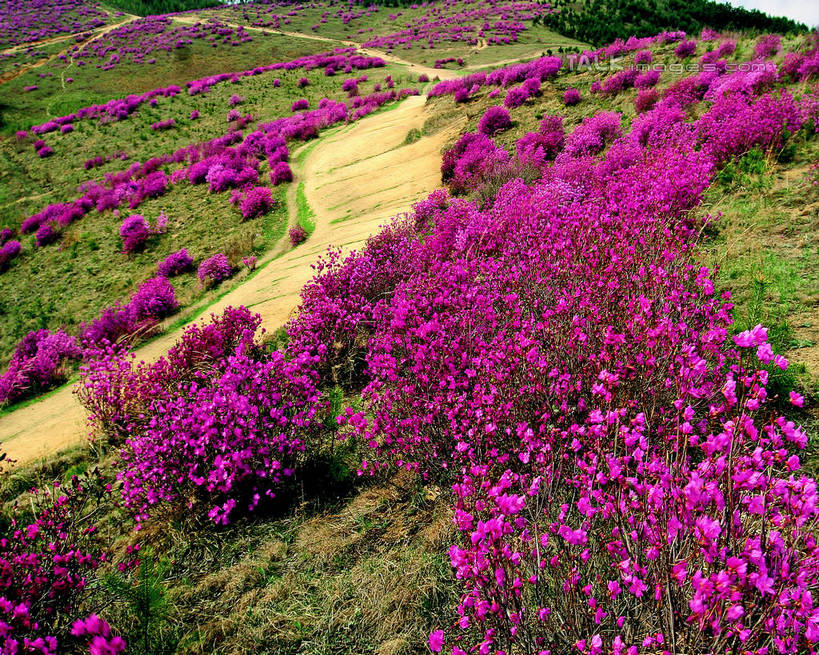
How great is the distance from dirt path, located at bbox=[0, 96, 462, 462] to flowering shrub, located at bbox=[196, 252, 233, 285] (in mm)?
1419

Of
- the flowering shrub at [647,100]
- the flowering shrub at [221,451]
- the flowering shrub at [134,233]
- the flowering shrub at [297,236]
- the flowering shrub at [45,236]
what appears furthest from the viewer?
the flowering shrub at [45,236]

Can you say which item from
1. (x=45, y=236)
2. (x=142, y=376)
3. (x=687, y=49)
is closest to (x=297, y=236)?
(x=142, y=376)

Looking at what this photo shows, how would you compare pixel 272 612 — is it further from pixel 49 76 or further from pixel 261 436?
pixel 49 76

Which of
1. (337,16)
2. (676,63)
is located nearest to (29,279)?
(676,63)

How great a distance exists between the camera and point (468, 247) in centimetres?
762

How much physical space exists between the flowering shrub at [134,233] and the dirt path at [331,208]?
276 inches

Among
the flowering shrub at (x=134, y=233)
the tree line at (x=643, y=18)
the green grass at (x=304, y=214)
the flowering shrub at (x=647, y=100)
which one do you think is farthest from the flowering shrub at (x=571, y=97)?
the tree line at (x=643, y=18)

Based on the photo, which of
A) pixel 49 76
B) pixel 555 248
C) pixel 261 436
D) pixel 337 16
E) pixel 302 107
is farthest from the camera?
pixel 337 16

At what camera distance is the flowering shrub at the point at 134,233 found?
674 inches

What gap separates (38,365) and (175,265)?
550cm

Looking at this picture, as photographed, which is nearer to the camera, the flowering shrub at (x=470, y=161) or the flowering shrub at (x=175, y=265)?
the flowering shrub at (x=470, y=161)

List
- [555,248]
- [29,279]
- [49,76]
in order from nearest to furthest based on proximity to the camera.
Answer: [555,248]
[29,279]
[49,76]

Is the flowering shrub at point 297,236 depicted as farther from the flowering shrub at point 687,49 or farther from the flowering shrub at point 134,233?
the flowering shrub at point 687,49

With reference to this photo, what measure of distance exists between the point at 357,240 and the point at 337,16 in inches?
3249
